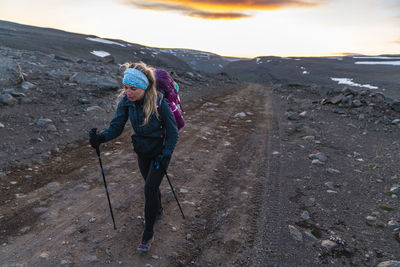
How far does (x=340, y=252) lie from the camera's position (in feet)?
14.0

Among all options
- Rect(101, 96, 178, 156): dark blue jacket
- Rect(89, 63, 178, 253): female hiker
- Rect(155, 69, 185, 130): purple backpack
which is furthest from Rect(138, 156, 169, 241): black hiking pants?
Rect(155, 69, 185, 130): purple backpack

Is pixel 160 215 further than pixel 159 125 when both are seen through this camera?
Yes

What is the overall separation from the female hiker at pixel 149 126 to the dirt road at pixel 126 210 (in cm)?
59

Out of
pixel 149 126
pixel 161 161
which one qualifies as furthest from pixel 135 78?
pixel 161 161

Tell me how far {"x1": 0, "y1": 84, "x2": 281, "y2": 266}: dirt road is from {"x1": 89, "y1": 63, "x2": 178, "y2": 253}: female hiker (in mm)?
586

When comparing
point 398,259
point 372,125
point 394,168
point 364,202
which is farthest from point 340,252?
point 372,125

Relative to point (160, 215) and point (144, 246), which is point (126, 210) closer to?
point (160, 215)

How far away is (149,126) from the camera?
388cm

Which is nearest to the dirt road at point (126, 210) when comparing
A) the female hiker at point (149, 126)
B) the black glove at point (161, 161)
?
the female hiker at point (149, 126)

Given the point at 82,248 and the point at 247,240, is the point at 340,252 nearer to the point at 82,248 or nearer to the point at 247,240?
the point at 247,240

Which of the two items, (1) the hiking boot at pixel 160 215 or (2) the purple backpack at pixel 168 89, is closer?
(2) the purple backpack at pixel 168 89

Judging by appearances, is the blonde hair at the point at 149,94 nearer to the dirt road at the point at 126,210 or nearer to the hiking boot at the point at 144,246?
the hiking boot at the point at 144,246

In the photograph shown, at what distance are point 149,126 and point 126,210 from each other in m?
2.14

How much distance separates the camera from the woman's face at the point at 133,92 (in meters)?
3.73
